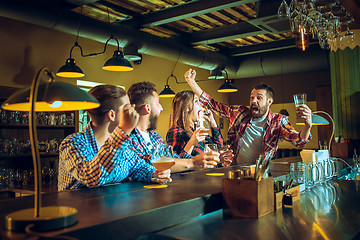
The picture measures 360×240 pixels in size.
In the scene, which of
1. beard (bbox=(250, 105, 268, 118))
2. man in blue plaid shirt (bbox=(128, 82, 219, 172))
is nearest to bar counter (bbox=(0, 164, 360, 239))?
man in blue plaid shirt (bbox=(128, 82, 219, 172))

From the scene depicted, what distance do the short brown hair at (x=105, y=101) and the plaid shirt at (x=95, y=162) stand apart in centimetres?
8

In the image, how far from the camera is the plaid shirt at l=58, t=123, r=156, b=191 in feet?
4.70

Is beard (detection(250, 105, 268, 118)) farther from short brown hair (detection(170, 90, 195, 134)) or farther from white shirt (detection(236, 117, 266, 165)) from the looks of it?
short brown hair (detection(170, 90, 195, 134))

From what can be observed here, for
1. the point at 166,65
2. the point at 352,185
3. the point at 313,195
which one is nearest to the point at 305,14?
the point at 352,185

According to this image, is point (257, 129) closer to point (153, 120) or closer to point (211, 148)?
point (153, 120)

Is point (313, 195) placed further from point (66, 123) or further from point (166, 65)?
point (166, 65)

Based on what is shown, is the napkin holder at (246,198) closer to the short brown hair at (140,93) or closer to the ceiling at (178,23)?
the short brown hair at (140,93)

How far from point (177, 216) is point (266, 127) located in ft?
8.24

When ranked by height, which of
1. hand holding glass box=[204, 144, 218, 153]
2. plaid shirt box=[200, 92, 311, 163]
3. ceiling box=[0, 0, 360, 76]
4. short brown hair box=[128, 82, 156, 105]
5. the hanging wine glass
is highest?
ceiling box=[0, 0, 360, 76]

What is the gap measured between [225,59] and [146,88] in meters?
5.75

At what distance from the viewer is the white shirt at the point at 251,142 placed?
11.8 ft

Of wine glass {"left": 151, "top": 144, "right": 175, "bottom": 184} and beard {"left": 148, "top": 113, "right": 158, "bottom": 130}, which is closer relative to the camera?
wine glass {"left": 151, "top": 144, "right": 175, "bottom": 184}

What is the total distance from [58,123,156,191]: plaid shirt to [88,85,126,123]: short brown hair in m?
0.08

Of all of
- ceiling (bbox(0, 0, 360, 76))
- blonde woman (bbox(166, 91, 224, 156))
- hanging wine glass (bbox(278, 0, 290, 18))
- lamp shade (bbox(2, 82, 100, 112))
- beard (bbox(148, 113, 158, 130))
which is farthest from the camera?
ceiling (bbox(0, 0, 360, 76))
